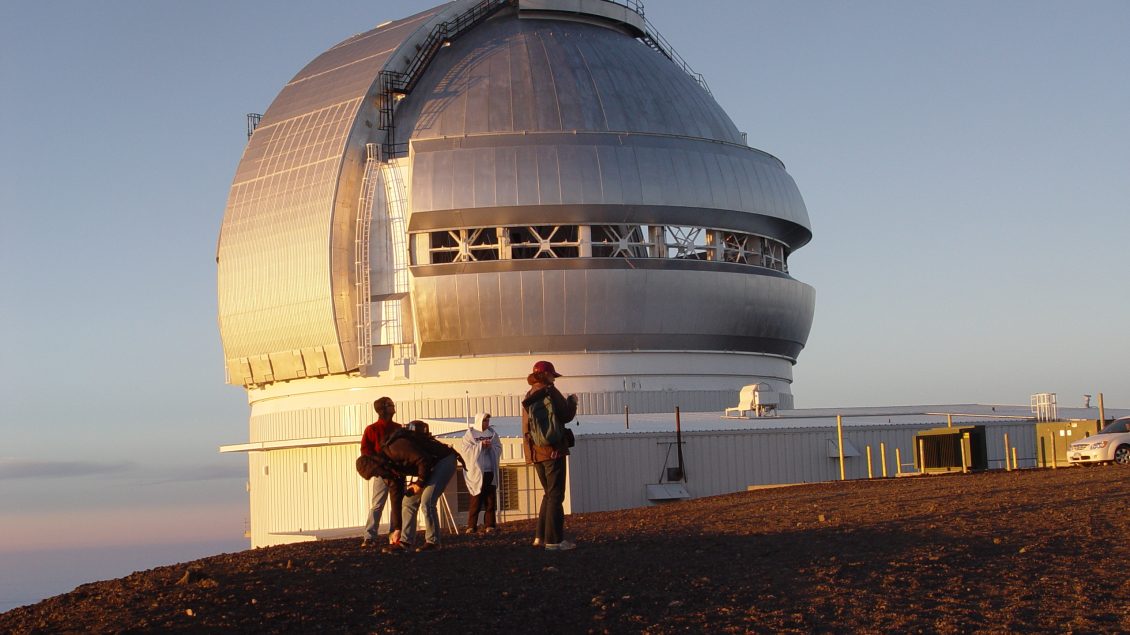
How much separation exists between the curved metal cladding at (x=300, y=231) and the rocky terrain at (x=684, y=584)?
22.1 meters

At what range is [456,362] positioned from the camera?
37844 millimetres

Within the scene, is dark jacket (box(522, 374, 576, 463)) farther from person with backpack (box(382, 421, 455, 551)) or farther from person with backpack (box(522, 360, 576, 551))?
person with backpack (box(382, 421, 455, 551))

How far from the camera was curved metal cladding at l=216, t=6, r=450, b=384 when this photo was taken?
1501 inches

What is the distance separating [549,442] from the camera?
14445mm

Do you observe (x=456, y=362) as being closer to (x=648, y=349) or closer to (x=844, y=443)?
(x=648, y=349)

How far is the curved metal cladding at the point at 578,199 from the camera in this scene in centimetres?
3716

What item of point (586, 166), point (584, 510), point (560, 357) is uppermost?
point (586, 166)

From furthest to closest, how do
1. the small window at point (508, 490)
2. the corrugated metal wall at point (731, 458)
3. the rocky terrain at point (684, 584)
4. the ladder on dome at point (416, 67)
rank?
the ladder on dome at point (416, 67)
the corrugated metal wall at point (731, 458)
the small window at point (508, 490)
the rocky terrain at point (684, 584)

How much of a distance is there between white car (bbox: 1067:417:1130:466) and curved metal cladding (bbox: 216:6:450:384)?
63.2ft

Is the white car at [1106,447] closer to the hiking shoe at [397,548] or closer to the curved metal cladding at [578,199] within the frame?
the curved metal cladding at [578,199]

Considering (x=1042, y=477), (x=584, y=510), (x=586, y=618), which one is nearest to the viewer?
(x=586, y=618)

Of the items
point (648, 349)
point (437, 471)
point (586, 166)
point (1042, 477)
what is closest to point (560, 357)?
point (648, 349)

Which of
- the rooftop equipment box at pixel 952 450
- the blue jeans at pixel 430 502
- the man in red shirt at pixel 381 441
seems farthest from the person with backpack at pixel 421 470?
the rooftop equipment box at pixel 952 450

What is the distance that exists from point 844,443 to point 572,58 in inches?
553
